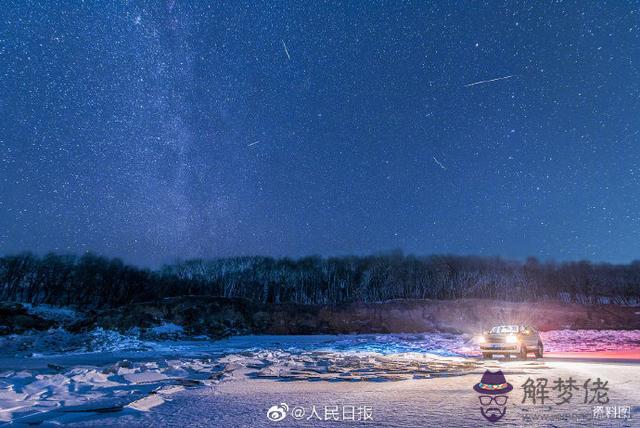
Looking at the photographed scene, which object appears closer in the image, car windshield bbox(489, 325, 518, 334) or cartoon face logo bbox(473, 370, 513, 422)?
cartoon face logo bbox(473, 370, 513, 422)

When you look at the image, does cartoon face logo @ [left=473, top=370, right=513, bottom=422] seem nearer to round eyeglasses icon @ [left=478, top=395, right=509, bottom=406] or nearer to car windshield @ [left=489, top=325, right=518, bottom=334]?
round eyeglasses icon @ [left=478, top=395, right=509, bottom=406]

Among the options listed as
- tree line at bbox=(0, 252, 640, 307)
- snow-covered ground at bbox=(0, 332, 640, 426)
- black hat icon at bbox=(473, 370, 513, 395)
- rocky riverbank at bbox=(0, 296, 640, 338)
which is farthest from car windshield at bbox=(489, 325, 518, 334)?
tree line at bbox=(0, 252, 640, 307)

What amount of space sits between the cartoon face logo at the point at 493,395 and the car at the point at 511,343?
268 inches

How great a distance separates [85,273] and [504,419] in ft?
270

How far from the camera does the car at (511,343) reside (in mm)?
15453

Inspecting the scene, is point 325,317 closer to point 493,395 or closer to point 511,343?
point 511,343

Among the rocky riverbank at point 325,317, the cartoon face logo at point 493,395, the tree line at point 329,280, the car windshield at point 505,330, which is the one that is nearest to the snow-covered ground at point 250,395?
the cartoon face logo at point 493,395

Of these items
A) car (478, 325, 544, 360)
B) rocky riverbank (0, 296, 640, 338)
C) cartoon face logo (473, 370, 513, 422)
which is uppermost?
cartoon face logo (473, 370, 513, 422)

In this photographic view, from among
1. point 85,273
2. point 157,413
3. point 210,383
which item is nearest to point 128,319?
point 85,273

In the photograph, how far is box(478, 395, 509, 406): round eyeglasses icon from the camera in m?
6.06

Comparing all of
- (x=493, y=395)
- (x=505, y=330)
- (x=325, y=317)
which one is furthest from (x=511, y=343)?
(x=325, y=317)

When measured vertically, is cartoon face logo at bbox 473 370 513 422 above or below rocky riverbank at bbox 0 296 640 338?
above

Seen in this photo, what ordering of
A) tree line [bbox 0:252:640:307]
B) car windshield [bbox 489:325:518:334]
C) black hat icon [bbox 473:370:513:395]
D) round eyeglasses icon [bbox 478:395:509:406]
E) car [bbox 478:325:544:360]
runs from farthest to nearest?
tree line [bbox 0:252:640:307], car windshield [bbox 489:325:518:334], car [bbox 478:325:544:360], black hat icon [bbox 473:370:513:395], round eyeglasses icon [bbox 478:395:509:406]

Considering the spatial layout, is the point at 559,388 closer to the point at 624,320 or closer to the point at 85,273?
the point at 624,320
